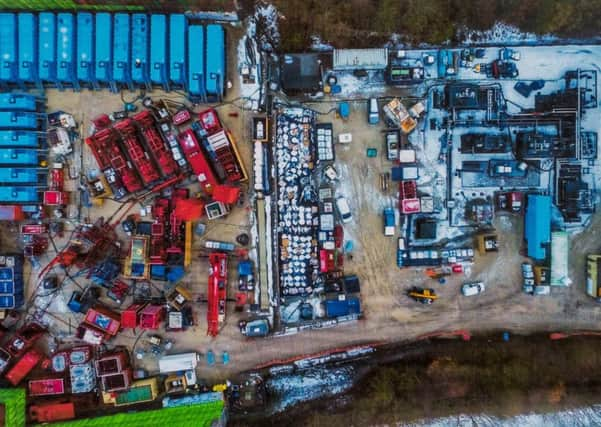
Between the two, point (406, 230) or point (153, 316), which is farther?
point (406, 230)

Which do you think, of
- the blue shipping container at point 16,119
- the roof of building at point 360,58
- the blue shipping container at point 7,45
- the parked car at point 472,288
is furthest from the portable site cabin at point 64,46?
the parked car at point 472,288

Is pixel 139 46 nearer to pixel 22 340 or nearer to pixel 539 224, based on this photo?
pixel 22 340

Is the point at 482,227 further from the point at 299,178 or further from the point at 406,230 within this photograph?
the point at 299,178

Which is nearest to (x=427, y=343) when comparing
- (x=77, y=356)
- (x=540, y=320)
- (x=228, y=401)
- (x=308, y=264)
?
(x=540, y=320)

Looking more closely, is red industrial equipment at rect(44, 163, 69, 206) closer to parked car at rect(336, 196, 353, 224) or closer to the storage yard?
the storage yard

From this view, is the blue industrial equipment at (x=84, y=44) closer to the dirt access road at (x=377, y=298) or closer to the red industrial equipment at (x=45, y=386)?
the dirt access road at (x=377, y=298)

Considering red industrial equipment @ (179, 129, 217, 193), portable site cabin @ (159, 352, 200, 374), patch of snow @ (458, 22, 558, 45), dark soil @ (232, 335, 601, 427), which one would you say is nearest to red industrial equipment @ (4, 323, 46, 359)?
portable site cabin @ (159, 352, 200, 374)
